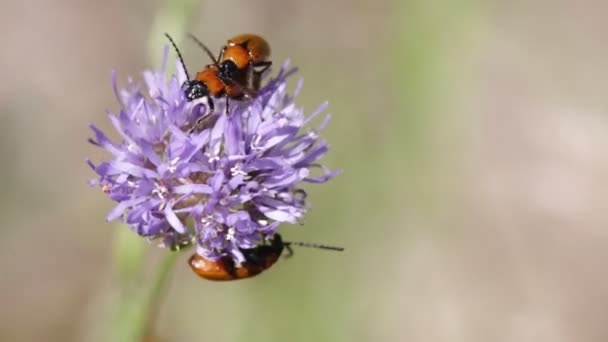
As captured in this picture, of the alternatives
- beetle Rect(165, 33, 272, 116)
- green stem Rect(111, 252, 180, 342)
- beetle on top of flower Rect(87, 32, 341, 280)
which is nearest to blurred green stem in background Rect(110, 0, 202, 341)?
green stem Rect(111, 252, 180, 342)

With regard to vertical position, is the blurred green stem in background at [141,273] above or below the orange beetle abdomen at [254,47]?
below

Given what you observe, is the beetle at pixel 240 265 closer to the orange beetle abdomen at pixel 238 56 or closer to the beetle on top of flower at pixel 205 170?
the beetle on top of flower at pixel 205 170

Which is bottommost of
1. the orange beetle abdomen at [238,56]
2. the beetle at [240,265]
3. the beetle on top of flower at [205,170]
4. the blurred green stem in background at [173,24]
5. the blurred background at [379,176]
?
the blurred background at [379,176]

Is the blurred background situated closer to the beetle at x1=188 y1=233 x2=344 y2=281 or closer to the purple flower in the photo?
the beetle at x1=188 y1=233 x2=344 y2=281

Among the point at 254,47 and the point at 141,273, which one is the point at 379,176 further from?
the point at 254,47

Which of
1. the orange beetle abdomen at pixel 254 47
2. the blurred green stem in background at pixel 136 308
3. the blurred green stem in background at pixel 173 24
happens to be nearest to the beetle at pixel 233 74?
the orange beetle abdomen at pixel 254 47

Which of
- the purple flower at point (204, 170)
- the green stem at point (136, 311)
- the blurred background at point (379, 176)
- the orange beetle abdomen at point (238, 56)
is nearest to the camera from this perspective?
the purple flower at point (204, 170)

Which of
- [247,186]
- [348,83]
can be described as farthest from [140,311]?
[348,83]
